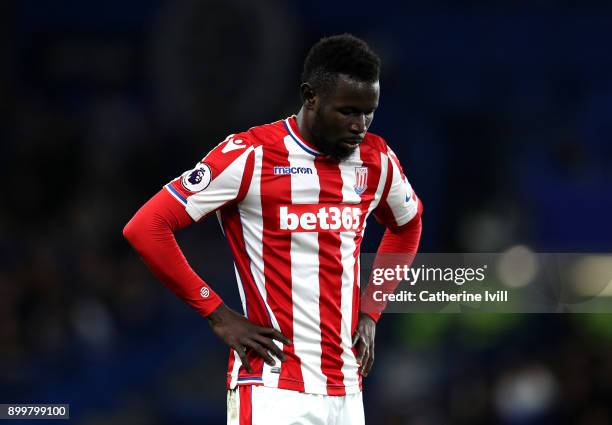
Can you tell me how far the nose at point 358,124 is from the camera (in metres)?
3.04

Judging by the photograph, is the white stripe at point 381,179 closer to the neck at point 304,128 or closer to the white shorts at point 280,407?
the neck at point 304,128

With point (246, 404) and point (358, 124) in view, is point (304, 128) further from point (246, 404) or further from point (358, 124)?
point (246, 404)

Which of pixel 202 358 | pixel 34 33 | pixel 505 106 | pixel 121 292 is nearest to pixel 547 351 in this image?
pixel 505 106

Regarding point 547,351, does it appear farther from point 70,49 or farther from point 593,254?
point 70,49

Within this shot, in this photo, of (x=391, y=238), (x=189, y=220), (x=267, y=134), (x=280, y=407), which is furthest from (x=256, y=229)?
(x=391, y=238)

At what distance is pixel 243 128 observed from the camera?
689cm

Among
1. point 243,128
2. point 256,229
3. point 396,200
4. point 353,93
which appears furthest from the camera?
point 243,128

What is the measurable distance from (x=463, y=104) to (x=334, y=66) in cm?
425

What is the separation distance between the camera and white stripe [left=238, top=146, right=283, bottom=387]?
309 centimetres

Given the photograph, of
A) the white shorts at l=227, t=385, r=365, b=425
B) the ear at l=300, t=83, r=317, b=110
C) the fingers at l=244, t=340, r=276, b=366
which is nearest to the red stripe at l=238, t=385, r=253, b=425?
the white shorts at l=227, t=385, r=365, b=425

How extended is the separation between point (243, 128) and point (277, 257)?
153 inches

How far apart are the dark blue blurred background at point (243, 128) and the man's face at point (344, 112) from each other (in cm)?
336

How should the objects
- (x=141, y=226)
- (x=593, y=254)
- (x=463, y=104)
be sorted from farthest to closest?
(x=463, y=104), (x=593, y=254), (x=141, y=226)

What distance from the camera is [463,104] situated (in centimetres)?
714
